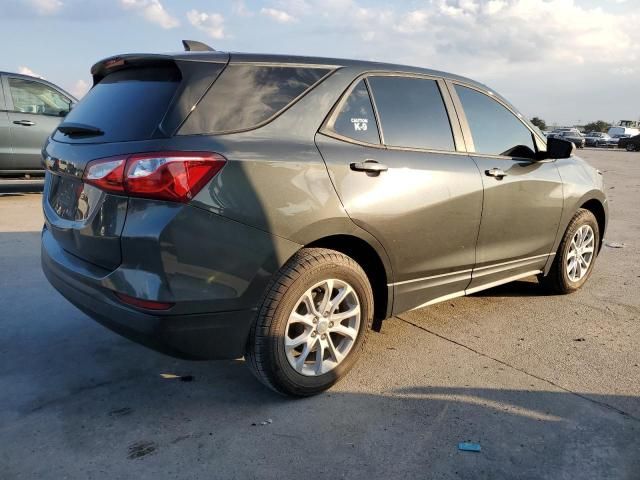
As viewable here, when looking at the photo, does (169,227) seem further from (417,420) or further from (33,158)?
(33,158)

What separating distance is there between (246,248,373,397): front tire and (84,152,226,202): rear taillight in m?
0.61

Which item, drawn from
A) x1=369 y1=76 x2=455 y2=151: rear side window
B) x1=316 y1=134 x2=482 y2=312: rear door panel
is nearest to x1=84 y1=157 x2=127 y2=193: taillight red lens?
x1=316 y1=134 x2=482 y2=312: rear door panel

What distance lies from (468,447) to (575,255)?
2838 mm

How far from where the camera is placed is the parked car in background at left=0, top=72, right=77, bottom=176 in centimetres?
856

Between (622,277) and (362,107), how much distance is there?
3670mm

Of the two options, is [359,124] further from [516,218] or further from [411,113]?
[516,218]

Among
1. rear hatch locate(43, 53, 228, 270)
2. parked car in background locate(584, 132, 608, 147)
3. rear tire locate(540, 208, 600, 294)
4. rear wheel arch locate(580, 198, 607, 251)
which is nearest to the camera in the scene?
rear hatch locate(43, 53, 228, 270)

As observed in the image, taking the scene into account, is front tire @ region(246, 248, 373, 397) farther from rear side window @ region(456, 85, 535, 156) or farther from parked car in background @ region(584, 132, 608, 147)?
parked car in background @ region(584, 132, 608, 147)

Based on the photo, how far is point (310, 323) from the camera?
114 inches

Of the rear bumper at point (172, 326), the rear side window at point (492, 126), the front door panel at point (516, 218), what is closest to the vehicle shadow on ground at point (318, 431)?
the rear bumper at point (172, 326)

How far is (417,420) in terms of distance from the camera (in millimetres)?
2738

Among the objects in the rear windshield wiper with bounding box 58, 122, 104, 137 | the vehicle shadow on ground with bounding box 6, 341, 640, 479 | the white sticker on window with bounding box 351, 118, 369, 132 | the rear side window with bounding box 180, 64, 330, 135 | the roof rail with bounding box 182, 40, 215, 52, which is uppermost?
the roof rail with bounding box 182, 40, 215, 52

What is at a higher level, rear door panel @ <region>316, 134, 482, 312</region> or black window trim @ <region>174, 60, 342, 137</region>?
black window trim @ <region>174, 60, 342, 137</region>

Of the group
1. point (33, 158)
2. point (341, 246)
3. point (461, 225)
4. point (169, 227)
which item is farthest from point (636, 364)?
point (33, 158)
